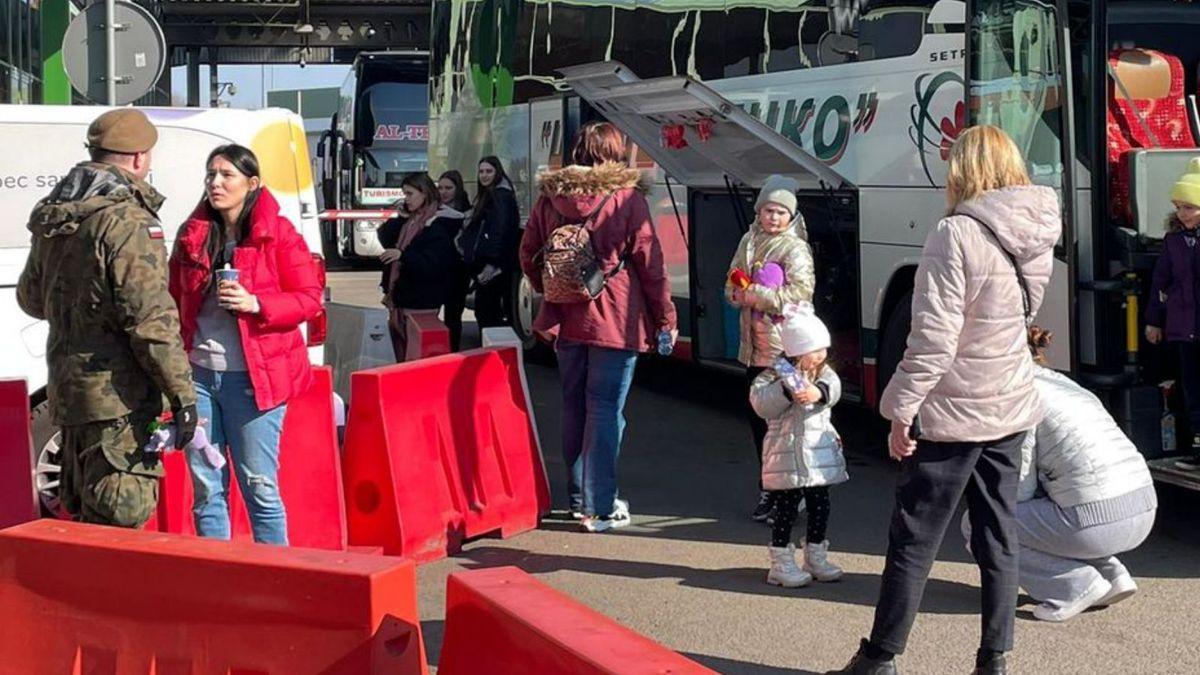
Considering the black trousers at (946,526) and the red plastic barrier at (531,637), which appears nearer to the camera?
the red plastic barrier at (531,637)

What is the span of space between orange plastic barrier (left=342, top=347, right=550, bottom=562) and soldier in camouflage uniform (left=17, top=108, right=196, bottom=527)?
1868 mm

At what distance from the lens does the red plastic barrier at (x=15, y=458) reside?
6.78m

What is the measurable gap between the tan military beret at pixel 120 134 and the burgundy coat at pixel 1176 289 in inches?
175

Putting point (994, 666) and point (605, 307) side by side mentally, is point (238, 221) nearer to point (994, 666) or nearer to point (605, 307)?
point (605, 307)

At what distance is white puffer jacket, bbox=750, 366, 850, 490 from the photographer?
21.6 feet

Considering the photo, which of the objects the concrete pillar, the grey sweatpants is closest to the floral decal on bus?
the grey sweatpants

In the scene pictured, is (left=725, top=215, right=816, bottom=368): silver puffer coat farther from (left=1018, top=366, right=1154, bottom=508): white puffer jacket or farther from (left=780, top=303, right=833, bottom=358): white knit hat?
(left=1018, top=366, right=1154, bottom=508): white puffer jacket

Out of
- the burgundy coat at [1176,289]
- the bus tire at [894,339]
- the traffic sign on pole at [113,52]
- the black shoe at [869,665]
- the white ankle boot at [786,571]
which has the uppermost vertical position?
the traffic sign on pole at [113,52]

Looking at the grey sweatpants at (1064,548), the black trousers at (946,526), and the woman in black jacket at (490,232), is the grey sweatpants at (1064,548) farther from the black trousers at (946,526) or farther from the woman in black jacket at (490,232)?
the woman in black jacket at (490,232)

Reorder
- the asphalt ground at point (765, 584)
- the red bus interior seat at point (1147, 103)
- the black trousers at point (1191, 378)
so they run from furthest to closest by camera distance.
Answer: the red bus interior seat at point (1147, 103) → the black trousers at point (1191, 378) → the asphalt ground at point (765, 584)

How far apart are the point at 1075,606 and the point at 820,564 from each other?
1045mm

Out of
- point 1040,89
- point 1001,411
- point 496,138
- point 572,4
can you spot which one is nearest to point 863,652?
point 1001,411

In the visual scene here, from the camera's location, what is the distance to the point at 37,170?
7.66 metres

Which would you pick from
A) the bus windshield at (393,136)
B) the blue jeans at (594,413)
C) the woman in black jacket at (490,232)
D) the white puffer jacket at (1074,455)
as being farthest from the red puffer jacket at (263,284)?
the bus windshield at (393,136)
